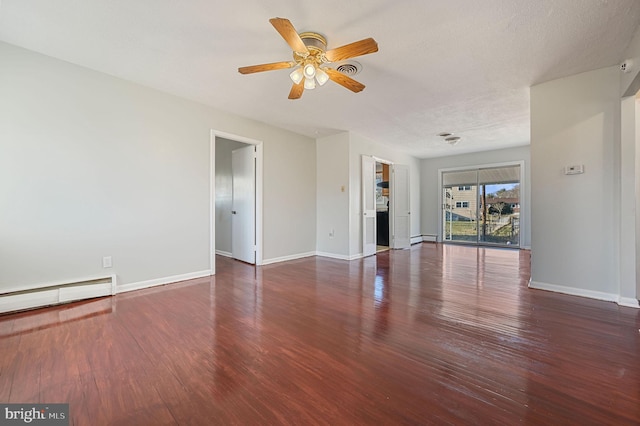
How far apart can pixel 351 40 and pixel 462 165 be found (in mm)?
6334

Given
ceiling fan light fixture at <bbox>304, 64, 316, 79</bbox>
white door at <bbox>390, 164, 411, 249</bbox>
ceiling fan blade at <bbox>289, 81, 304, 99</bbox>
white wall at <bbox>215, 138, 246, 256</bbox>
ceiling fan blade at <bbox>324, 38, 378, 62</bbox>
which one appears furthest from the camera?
white door at <bbox>390, 164, 411, 249</bbox>

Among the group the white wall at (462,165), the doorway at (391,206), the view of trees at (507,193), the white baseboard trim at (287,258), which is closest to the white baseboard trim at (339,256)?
the white baseboard trim at (287,258)

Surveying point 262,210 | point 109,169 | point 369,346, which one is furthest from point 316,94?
point 369,346

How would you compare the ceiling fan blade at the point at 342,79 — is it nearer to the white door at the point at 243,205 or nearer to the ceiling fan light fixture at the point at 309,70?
the ceiling fan light fixture at the point at 309,70

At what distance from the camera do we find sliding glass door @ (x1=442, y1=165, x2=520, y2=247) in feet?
22.4

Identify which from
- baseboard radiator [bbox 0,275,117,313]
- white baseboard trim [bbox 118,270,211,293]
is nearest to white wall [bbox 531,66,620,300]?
white baseboard trim [bbox 118,270,211,293]

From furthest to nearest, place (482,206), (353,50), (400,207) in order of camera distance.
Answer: (482,206)
(400,207)
(353,50)

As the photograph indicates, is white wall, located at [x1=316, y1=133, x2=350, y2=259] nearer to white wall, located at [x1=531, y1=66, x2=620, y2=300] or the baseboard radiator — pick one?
white wall, located at [x1=531, y1=66, x2=620, y2=300]

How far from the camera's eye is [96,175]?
3.04 metres

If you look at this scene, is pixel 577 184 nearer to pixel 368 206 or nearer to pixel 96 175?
pixel 368 206

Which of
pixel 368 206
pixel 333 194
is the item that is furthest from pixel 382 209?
pixel 333 194

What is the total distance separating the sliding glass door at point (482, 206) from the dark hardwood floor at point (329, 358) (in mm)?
4406

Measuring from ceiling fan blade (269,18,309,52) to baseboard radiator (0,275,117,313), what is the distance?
10.6ft

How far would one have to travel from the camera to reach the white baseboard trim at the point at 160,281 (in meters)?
3.25
